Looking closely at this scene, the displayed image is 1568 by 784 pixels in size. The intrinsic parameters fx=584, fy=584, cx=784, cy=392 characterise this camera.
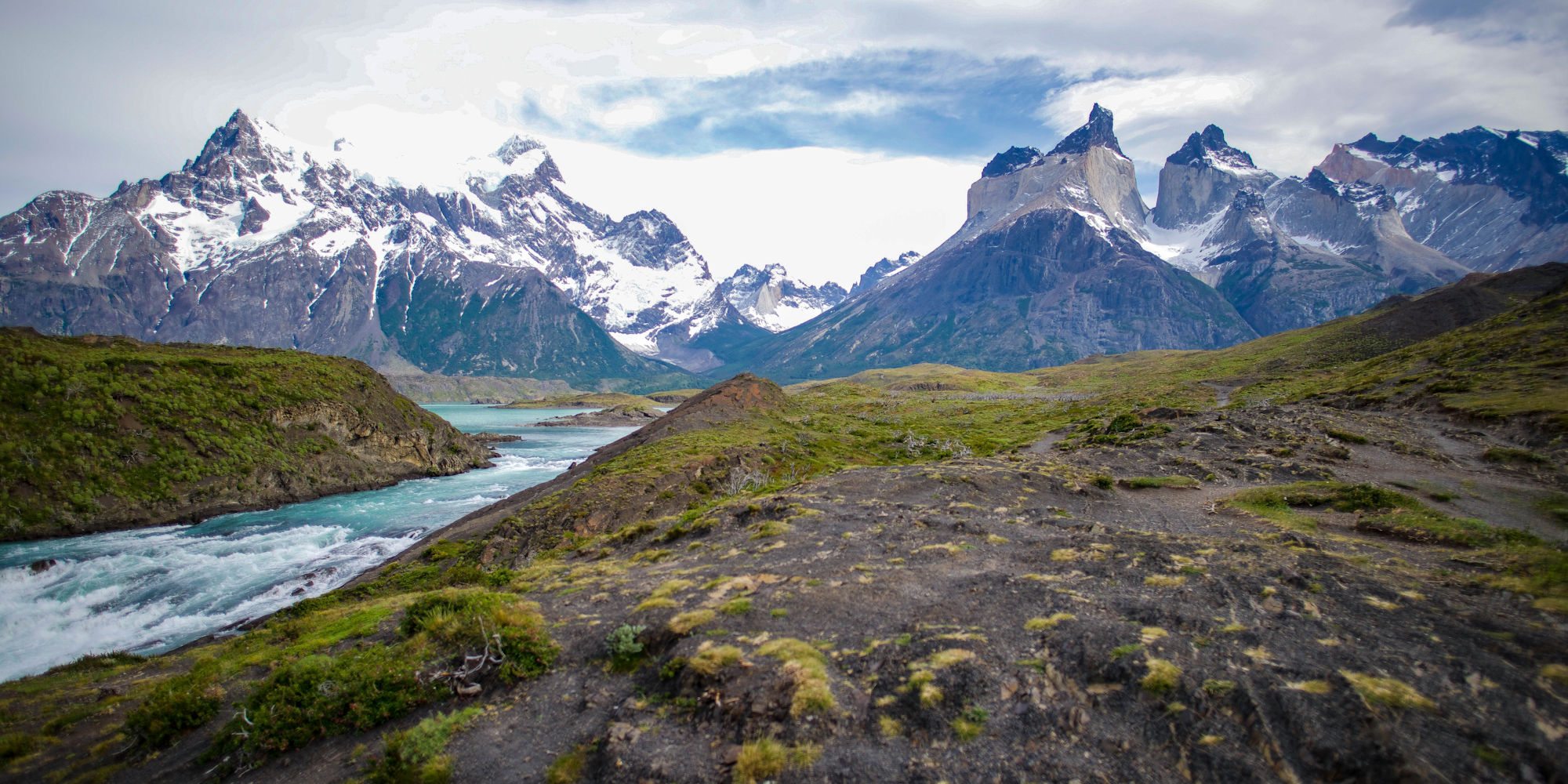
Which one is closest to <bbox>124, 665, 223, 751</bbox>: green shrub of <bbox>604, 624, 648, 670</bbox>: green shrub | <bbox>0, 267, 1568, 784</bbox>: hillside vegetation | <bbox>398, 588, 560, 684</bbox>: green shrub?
<bbox>0, 267, 1568, 784</bbox>: hillside vegetation

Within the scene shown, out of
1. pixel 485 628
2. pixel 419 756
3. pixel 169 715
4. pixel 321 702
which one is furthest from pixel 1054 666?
pixel 169 715

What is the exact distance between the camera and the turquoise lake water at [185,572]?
32.4 metres

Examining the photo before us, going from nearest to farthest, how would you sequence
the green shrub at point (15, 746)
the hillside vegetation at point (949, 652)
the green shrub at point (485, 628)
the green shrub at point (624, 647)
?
the hillside vegetation at point (949, 652), the green shrub at point (624, 647), the green shrub at point (485, 628), the green shrub at point (15, 746)

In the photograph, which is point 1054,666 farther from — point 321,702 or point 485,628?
point 321,702

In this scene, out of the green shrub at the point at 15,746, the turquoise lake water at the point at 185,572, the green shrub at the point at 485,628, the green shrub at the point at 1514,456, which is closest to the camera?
the green shrub at the point at 485,628

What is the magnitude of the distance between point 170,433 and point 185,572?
2482cm

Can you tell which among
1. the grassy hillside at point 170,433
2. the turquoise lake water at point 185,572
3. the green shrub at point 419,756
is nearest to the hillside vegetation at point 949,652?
the green shrub at point 419,756

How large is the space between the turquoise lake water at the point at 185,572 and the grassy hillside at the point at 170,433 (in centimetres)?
297

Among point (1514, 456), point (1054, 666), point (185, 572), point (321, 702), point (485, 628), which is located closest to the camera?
point (1054, 666)

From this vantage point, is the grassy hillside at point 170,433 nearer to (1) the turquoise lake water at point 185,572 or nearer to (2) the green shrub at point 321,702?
(1) the turquoise lake water at point 185,572

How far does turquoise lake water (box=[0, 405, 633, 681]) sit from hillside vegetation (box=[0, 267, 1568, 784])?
1071cm

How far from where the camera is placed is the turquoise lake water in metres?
32.4

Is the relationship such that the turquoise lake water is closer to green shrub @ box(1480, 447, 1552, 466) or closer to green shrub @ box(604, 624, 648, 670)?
green shrub @ box(604, 624, 648, 670)

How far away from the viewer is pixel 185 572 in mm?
41281
